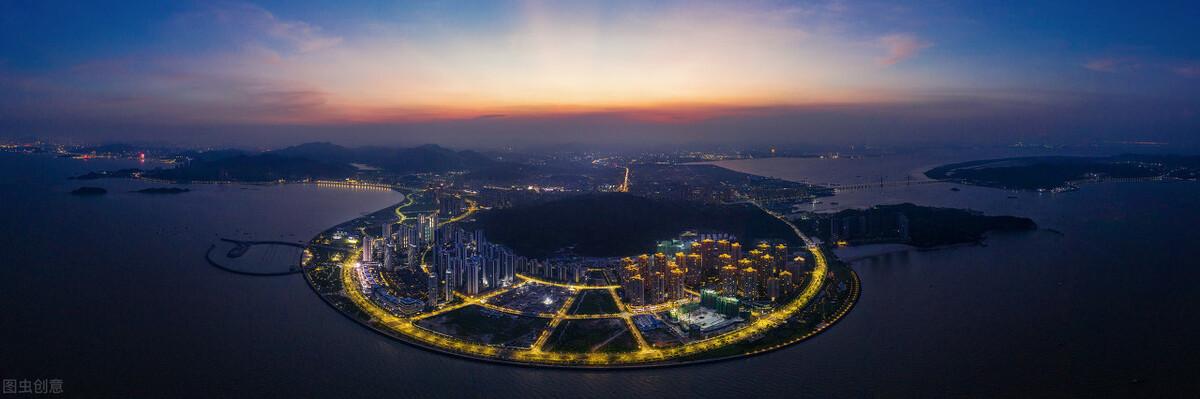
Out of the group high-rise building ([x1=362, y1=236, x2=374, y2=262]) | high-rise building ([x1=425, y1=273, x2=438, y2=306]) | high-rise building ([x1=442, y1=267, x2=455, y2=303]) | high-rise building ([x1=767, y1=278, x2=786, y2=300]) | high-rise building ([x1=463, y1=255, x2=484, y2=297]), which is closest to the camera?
high-rise building ([x1=425, y1=273, x2=438, y2=306])

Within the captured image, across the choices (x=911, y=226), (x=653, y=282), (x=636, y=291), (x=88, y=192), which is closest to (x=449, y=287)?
(x=636, y=291)

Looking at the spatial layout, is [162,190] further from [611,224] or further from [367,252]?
[611,224]

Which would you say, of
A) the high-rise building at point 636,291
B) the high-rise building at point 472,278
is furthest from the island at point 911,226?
the high-rise building at point 472,278

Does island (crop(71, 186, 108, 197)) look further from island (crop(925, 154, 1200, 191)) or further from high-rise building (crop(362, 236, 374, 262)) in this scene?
island (crop(925, 154, 1200, 191))

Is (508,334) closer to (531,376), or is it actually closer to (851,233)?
(531,376)

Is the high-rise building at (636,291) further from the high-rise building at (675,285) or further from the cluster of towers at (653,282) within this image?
the high-rise building at (675,285)

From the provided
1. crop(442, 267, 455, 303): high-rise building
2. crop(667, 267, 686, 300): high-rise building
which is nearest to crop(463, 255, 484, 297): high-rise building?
crop(442, 267, 455, 303): high-rise building

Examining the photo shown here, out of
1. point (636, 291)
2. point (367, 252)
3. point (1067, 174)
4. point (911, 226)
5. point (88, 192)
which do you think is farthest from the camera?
point (1067, 174)

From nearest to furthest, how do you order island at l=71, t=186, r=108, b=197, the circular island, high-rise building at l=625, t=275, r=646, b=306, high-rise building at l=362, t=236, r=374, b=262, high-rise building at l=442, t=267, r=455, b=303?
the circular island < high-rise building at l=625, t=275, r=646, b=306 < high-rise building at l=442, t=267, r=455, b=303 < high-rise building at l=362, t=236, r=374, b=262 < island at l=71, t=186, r=108, b=197
